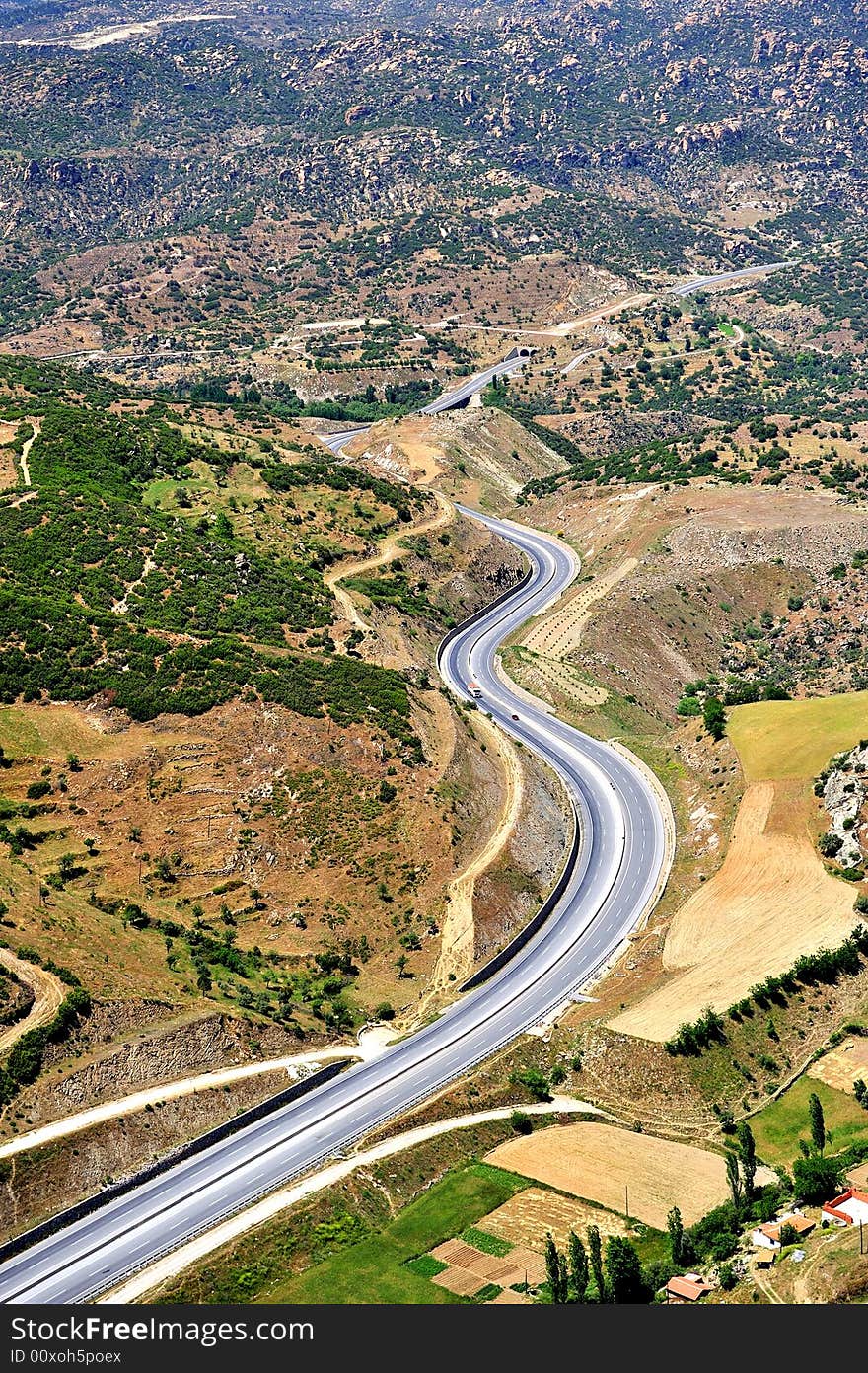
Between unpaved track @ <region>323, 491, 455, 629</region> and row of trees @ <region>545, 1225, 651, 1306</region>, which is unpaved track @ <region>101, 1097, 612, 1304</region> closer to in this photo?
row of trees @ <region>545, 1225, 651, 1306</region>

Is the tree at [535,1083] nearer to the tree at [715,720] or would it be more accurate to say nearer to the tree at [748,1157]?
the tree at [748,1157]

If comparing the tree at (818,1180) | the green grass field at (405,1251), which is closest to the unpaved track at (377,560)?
the green grass field at (405,1251)

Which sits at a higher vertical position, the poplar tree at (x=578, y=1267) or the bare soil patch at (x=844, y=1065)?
the poplar tree at (x=578, y=1267)

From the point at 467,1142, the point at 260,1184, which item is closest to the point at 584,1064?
the point at 467,1142

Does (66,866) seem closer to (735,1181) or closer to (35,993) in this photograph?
(35,993)

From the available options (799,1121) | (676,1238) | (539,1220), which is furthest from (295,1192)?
(799,1121)

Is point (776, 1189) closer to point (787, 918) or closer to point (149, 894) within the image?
point (787, 918)
